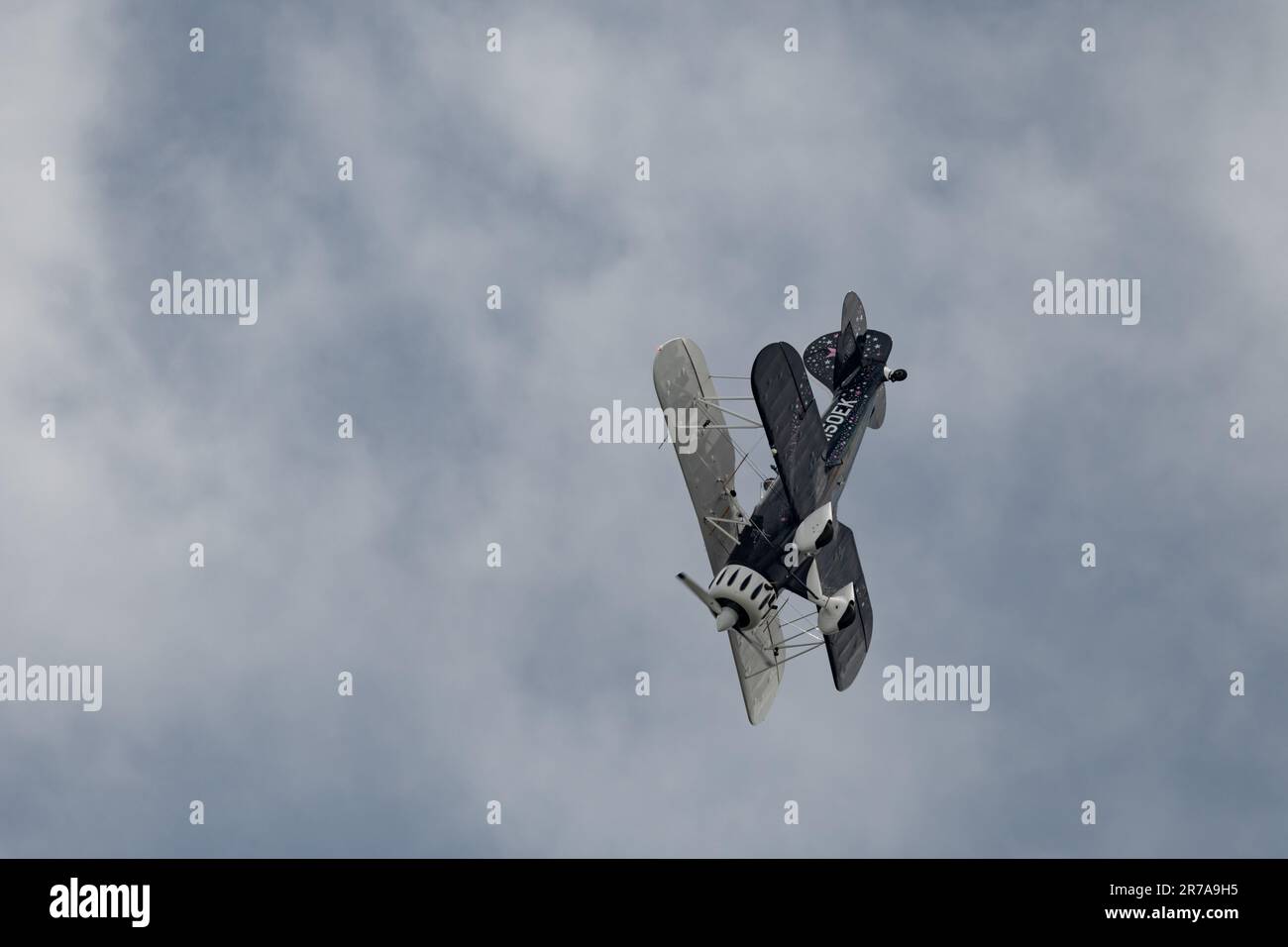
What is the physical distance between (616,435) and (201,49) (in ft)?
84.7

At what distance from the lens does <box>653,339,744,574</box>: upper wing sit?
70.9 m

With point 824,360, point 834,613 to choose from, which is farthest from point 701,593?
point 824,360

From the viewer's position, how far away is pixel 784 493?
66375mm

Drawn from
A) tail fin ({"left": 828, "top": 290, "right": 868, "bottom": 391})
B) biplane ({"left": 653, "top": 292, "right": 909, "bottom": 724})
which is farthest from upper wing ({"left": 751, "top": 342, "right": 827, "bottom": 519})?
tail fin ({"left": 828, "top": 290, "right": 868, "bottom": 391})

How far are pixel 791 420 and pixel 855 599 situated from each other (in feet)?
25.9

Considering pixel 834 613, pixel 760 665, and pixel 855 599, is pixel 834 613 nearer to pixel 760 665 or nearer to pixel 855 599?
pixel 855 599

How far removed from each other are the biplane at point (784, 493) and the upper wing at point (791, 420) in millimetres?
31

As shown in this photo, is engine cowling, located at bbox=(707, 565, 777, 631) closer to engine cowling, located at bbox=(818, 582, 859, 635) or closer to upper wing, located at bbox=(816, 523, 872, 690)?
engine cowling, located at bbox=(818, 582, 859, 635)

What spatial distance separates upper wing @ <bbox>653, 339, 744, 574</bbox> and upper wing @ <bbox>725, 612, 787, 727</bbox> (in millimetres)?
2745

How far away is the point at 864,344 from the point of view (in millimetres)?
77750

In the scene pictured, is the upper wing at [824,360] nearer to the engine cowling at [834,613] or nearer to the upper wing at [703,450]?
the upper wing at [703,450]
